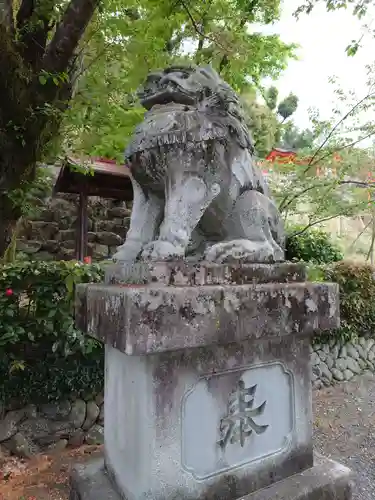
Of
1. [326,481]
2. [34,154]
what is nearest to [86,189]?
[34,154]

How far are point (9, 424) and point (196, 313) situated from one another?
9.06ft

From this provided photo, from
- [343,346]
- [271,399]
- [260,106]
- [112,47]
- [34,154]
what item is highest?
[260,106]

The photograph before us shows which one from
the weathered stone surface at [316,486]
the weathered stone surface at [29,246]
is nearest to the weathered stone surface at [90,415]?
the weathered stone surface at [316,486]

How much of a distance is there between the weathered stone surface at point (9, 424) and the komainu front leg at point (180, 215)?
8.48 feet

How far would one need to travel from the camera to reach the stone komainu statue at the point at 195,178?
1534 millimetres

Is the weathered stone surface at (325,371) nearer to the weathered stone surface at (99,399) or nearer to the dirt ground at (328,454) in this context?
the dirt ground at (328,454)

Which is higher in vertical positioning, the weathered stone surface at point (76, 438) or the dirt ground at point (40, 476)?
the weathered stone surface at point (76, 438)

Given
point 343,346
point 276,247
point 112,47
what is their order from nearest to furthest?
1. point 276,247
2. point 112,47
3. point 343,346

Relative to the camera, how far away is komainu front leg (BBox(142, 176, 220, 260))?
146cm

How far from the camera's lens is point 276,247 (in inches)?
70.6

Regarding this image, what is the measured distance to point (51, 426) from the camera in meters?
3.29

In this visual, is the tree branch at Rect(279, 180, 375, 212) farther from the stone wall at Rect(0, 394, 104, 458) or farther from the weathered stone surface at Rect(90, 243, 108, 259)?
the weathered stone surface at Rect(90, 243, 108, 259)

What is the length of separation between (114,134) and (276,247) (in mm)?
3112

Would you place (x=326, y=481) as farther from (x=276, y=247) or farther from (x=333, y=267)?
(x=333, y=267)
